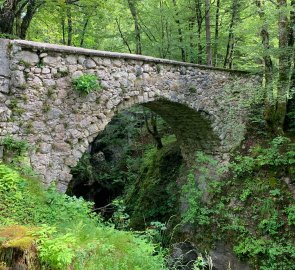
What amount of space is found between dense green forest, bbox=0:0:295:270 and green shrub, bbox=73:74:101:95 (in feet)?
0.07

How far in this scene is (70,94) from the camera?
19.0 ft

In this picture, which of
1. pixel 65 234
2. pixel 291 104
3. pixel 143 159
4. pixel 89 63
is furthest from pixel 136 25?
pixel 65 234

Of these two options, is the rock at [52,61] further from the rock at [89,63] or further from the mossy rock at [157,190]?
the mossy rock at [157,190]

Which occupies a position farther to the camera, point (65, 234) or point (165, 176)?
point (165, 176)

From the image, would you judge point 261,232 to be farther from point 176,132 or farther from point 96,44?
point 96,44

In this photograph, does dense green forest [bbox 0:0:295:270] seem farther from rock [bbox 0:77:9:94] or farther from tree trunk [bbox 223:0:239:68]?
rock [bbox 0:77:9:94]

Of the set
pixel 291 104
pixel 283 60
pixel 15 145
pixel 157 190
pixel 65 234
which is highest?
pixel 283 60

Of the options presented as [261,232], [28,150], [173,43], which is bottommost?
[261,232]

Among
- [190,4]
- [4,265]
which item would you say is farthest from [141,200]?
[4,265]

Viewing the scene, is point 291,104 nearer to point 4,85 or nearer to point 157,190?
point 157,190

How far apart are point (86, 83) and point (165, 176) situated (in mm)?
5604

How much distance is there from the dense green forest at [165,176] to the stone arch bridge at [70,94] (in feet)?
0.74

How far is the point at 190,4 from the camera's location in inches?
442

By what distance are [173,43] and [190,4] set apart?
1690 mm
